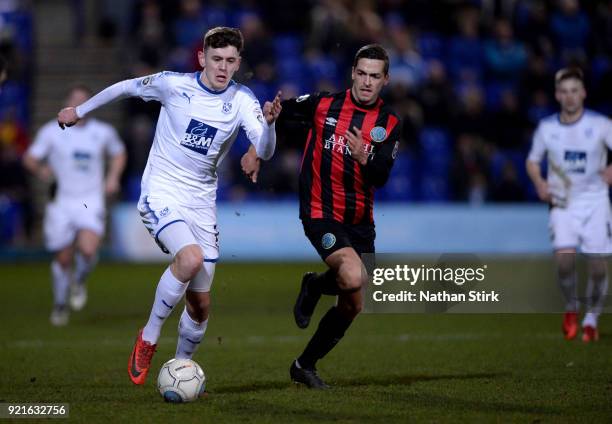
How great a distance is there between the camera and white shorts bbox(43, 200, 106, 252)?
12625mm

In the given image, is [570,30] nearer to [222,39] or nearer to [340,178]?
[340,178]

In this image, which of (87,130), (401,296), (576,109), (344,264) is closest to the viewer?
(344,264)

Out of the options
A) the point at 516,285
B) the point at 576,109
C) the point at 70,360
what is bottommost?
the point at 70,360

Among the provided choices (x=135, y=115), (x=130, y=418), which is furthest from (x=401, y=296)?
(x=135, y=115)

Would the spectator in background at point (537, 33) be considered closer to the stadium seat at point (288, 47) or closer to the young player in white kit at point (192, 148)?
the stadium seat at point (288, 47)

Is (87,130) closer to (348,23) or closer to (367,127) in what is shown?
(367,127)

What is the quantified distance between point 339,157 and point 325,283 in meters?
0.98

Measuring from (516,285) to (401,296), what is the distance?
7.04 feet

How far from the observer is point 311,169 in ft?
26.5

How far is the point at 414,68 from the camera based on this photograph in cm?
1997

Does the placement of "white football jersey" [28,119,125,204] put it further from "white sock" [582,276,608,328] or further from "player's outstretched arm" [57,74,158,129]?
"white sock" [582,276,608,328]

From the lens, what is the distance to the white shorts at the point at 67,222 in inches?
497

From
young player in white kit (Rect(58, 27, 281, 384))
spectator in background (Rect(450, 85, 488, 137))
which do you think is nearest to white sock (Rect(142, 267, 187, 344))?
young player in white kit (Rect(58, 27, 281, 384))

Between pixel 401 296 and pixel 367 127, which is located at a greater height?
pixel 367 127
